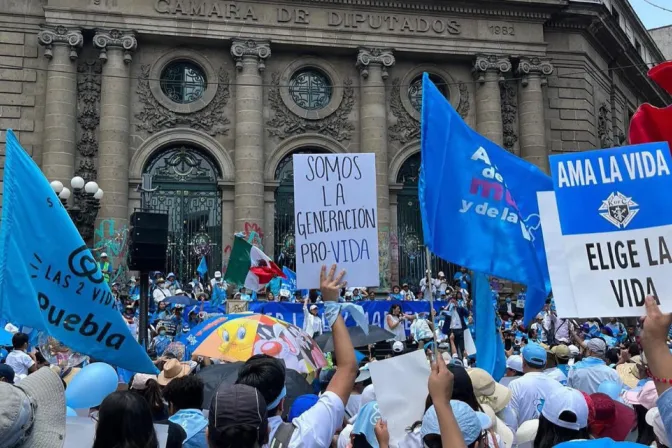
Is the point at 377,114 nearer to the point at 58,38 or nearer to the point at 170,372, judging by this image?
the point at 58,38

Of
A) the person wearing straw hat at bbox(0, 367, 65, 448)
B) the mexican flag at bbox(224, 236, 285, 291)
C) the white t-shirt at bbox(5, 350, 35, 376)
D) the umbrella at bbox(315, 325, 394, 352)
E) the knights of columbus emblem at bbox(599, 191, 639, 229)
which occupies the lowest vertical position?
the person wearing straw hat at bbox(0, 367, 65, 448)

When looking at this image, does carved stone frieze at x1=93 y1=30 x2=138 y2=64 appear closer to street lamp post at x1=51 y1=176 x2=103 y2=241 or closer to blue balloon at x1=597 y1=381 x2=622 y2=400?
street lamp post at x1=51 y1=176 x2=103 y2=241

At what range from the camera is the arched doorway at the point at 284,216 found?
1017 inches

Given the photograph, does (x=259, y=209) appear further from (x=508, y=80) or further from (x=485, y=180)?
(x=485, y=180)

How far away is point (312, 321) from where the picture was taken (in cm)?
1723

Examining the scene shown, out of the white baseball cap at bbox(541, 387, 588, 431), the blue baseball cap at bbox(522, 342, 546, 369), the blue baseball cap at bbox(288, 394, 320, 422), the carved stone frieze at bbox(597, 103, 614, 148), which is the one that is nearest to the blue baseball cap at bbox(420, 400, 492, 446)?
the white baseball cap at bbox(541, 387, 588, 431)

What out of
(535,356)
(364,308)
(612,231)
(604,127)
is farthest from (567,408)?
(604,127)

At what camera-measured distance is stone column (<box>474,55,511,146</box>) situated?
91.1 ft

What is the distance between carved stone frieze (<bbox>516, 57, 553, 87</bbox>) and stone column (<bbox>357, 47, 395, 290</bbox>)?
5230 mm

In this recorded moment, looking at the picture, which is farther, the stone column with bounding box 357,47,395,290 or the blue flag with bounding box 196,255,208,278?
the stone column with bounding box 357,47,395,290

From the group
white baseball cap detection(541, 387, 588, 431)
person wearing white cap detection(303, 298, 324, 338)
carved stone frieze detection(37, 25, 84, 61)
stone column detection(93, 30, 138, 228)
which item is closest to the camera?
white baseball cap detection(541, 387, 588, 431)

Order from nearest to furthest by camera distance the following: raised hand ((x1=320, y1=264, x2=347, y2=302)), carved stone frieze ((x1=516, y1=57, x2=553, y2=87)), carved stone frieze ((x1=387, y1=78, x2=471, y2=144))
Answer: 1. raised hand ((x1=320, y1=264, x2=347, y2=302))
2. carved stone frieze ((x1=387, y1=78, x2=471, y2=144))
3. carved stone frieze ((x1=516, y1=57, x2=553, y2=87))

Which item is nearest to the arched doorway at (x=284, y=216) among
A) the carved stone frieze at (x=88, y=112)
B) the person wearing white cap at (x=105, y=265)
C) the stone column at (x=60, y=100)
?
the person wearing white cap at (x=105, y=265)

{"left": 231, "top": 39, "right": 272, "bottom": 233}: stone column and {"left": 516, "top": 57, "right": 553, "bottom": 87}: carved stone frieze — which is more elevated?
{"left": 516, "top": 57, "right": 553, "bottom": 87}: carved stone frieze
